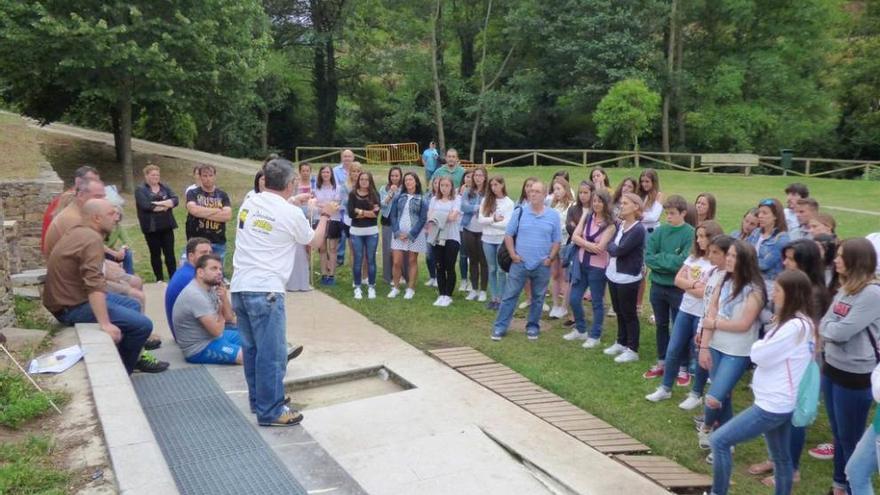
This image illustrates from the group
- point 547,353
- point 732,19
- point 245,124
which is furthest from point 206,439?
point 732,19

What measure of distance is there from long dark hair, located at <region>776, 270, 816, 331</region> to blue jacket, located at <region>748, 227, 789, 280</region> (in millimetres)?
1866

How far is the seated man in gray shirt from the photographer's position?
5824 millimetres

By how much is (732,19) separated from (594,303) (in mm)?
26358

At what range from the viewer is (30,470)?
3391 mm

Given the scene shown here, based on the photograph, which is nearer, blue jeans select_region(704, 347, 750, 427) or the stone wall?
blue jeans select_region(704, 347, 750, 427)

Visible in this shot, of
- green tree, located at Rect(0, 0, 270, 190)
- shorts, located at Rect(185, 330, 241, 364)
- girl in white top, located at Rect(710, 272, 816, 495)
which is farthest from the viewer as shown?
green tree, located at Rect(0, 0, 270, 190)

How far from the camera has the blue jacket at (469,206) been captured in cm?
827

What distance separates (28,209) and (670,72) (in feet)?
82.4

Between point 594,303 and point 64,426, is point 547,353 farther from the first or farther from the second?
point 64,426

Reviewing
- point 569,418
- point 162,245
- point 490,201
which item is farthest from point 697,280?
point 162,245

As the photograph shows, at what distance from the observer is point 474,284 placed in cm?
874

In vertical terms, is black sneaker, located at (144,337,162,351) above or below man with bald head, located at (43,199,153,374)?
below

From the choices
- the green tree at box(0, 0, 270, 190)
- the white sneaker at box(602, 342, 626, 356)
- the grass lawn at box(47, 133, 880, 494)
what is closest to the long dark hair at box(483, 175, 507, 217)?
the grass lawn at box(47, 133, 880, 494)

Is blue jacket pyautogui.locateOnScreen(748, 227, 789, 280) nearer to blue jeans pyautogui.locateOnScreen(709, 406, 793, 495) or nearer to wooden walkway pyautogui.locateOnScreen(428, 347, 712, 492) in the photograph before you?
wooden walkway pyautogui.locateOnScreen(428, 347, 712, 492)
